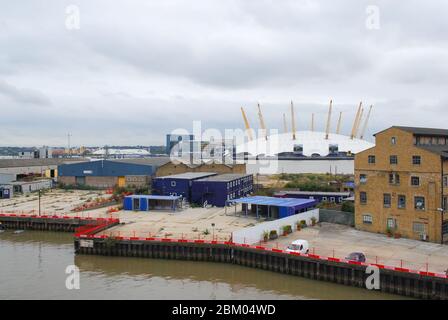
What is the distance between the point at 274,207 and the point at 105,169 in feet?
98.7

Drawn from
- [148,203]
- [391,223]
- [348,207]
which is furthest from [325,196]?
[148,203]

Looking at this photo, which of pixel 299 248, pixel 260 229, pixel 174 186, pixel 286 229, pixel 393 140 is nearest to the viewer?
pixel 299 248

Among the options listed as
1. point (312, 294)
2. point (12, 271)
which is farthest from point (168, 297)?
point (12, 271)

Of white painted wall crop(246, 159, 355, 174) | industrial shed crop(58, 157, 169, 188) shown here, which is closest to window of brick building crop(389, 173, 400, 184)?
industrial shed crop(58, 157, 169, 188)

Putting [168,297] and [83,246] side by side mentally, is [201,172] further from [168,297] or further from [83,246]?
[168,297]

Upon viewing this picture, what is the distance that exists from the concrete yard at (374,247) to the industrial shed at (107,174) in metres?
30.7

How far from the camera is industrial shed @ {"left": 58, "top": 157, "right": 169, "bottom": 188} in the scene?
179 ft

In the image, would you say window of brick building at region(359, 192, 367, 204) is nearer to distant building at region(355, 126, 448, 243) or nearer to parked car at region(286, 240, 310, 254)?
distant building at region(355, 126, 448, 243)

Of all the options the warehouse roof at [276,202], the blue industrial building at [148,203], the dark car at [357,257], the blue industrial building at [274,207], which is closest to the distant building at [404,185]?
the blue industrial building at [274,207]

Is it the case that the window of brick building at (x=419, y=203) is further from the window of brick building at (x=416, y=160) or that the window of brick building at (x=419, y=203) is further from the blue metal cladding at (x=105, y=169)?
the blue metal cladding at (x=105, y=169)

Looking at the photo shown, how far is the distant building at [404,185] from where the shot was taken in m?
23.9

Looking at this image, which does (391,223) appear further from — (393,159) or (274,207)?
(274,207)

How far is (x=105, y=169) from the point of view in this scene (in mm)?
55625

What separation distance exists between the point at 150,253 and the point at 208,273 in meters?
4.24
